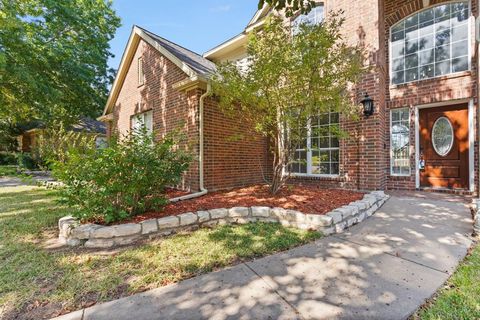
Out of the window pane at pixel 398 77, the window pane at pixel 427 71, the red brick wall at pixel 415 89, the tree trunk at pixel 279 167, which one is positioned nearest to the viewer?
the tree trunk at pixel 279 167

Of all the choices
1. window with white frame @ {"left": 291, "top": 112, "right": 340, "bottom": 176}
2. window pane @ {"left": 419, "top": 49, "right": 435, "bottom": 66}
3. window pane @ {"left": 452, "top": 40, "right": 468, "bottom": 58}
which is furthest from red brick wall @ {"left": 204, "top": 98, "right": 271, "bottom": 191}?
window pane @ {"left": 452, "top": 40, "right": 468, "bottom": 58}

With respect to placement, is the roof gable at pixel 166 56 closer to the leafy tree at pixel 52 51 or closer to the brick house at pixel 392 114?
the brick house at pixel 392 114

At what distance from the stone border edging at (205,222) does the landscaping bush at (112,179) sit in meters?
0.32

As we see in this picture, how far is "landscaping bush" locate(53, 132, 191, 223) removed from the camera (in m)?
3.76

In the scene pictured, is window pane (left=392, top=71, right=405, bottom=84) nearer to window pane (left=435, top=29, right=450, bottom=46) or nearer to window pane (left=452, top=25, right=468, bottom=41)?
window pane (left=435, top=29, right=450, bottom=46)

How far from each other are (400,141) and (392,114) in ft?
2.69

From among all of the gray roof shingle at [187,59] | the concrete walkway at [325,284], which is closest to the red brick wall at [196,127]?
the gray roof shingle at [187,59]

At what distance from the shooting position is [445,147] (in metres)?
6.11

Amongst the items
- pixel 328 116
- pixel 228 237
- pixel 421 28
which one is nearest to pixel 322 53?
pixel 328 116

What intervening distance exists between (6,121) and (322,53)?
27.1 meters

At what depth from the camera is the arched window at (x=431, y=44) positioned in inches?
231

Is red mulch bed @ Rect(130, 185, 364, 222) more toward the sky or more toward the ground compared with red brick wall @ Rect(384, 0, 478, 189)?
more toward the ground

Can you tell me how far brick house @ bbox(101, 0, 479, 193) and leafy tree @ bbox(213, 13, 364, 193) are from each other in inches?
36.6

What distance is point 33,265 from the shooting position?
9.34ft
